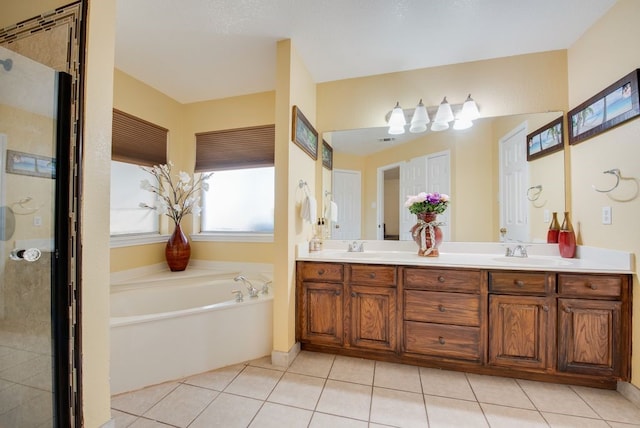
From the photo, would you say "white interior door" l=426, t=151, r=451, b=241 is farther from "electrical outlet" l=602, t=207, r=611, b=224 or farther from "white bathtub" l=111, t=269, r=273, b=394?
"white bathtub" l=111, t=269, r=273, b=394

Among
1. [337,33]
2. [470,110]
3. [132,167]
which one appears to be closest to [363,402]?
[470,110]

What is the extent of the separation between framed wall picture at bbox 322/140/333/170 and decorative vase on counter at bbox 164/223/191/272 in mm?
1689

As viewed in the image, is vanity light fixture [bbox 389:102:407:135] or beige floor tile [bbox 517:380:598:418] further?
vanity light fixture [bbox 389:102:407:135]

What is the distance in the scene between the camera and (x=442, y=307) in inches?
68.5

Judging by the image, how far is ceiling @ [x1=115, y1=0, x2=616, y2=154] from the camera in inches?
62.9

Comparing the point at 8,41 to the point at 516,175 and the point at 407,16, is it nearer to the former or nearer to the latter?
the point at 407,16

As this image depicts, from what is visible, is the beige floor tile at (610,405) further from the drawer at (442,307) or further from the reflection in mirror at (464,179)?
the reflection in mirror at (464,179)

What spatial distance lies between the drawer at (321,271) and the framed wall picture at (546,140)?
6.01ft

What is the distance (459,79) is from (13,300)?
321cm

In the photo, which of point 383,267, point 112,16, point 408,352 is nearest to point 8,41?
point 112,16

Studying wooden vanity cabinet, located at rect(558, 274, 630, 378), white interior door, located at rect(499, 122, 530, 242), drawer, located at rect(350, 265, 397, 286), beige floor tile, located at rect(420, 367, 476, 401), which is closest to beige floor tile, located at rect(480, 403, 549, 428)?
beige floor tile, located at rect(420, 367, 476, 401)

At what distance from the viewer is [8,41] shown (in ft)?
4.21

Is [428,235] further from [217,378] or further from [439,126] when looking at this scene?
[217,378]

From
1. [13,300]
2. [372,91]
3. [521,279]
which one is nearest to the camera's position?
[13,300]
